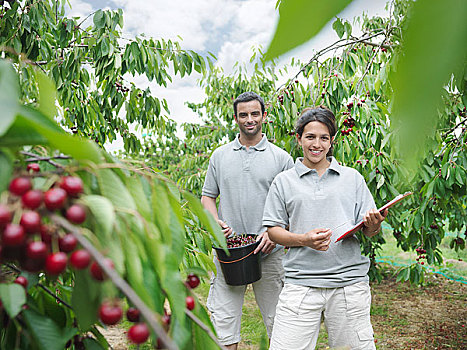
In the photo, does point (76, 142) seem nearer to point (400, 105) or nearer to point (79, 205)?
point (79, 205)

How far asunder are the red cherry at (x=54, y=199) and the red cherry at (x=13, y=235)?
36 mm

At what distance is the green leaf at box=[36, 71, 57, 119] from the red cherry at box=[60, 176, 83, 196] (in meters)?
0.18

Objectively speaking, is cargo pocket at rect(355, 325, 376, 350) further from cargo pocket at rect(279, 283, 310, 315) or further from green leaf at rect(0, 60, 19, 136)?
green leaf at rect(0, 60, 19, 136)

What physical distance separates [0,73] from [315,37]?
0.33 m

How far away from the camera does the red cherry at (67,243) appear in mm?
414

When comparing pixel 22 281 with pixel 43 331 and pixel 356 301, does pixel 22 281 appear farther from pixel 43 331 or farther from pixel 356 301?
pixel 356 301

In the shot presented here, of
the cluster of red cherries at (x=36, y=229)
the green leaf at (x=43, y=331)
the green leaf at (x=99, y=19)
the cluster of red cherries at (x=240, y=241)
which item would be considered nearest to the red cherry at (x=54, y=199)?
the cluster of red cherries at (x=36, y=229)

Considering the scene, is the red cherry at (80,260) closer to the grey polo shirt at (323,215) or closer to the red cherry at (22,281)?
the red cherry at (22,281)

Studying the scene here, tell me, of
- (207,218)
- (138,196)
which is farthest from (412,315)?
(138,196)

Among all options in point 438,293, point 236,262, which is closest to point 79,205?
point 236,262

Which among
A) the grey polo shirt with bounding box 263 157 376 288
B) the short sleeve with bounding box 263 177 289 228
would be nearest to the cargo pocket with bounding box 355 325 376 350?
the grey polo shirt with bounding box 263 157 376 288

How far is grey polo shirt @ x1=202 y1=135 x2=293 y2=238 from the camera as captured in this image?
8.22ft

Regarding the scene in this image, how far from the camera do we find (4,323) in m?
0.59

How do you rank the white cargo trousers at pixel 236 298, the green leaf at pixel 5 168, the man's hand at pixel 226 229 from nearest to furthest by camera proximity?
the green leaf at pixel 5 168 < the man's hand at pixel 226 229 < the white cargo trousers at pixel 236 298
